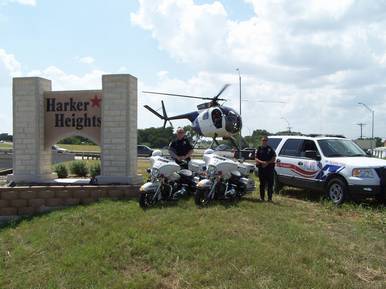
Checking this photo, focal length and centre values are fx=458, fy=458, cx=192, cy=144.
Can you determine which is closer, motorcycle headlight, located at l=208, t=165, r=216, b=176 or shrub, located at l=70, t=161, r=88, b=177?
motorcycle headlight, located at l=208, t=165, r=216, b=176

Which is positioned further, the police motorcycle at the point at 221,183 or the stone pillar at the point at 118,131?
the stone pillar at the point at 118,131

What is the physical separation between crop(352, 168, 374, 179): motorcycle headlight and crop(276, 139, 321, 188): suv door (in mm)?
1238

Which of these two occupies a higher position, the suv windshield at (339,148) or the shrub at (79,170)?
the suv windshield at (339,148)

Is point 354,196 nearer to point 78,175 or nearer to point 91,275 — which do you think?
point 91,275

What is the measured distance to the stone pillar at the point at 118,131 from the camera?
14062 mm

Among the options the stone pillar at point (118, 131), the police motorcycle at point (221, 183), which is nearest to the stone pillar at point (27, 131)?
the stone pillar at point (118, 131)

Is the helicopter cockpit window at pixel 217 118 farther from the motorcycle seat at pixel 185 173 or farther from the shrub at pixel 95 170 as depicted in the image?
the motorcycle seat at pixel 185 173

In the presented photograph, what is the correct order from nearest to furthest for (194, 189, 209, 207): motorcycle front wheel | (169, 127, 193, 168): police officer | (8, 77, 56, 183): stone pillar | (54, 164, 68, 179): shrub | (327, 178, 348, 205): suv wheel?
1. (194, 189, 209, 207): motorcycle front wheel
2. (327, 178, 348, 205): suv wheel
3. (169, 127, 193, 168): police officer
4. (8, 77, 56, 183): stone pillar
5. (54, 164, 68, 179): shrub

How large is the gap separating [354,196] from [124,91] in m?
7.40

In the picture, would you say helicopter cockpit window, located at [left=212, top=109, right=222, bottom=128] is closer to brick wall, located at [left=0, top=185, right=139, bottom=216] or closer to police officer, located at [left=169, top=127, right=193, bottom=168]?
police officer, located at [left=169, top=127, right=193, bottom=168]

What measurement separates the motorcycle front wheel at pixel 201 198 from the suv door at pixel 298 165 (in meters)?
3.54

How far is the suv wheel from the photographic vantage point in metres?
10.8

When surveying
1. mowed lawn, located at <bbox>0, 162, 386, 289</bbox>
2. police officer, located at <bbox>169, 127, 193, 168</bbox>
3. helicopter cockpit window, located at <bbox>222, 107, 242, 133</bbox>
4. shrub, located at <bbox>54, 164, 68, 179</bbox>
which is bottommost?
mowed lawn, located at <bbox>0, 162, 386, 289</bbox>

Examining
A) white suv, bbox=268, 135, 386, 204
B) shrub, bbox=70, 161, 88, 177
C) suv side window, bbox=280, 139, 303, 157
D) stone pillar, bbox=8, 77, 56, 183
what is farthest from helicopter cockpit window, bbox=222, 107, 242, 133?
stone pillar, bbox=8, 77, 56, 183
